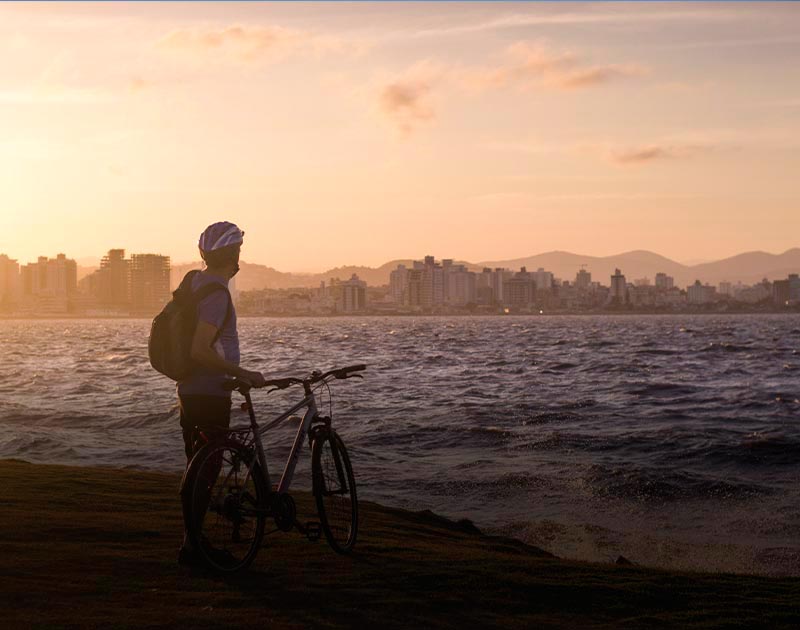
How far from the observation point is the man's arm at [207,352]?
6273mm

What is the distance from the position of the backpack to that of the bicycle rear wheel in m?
0.62

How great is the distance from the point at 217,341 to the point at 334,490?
167 centimetres

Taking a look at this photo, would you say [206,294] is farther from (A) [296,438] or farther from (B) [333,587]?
(B) [333,587]

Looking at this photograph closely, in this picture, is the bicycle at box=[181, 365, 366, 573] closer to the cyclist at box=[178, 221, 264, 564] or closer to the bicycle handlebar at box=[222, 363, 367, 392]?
the bicycle handlebar at box=[222, 363, 367, 392]

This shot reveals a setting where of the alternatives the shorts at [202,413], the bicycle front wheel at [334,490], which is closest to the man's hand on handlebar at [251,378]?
the shorts at [202,413]

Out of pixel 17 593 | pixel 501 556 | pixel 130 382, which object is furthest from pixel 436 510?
pixel 130 382

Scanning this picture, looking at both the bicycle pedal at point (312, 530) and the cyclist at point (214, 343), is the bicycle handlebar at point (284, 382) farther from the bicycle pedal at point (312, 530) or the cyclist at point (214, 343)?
the bicycle pedal at point (312, 530)

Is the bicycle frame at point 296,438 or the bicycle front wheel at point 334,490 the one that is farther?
the bicycle front wheel at point 334,490

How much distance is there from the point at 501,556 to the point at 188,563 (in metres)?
2.85

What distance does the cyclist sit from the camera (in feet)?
20.8

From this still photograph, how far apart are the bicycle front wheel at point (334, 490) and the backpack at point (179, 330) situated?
52.7 inches

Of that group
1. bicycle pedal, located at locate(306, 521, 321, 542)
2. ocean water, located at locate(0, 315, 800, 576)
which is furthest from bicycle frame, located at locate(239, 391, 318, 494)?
ocean water, located at locate(0, 315, 800, 576)

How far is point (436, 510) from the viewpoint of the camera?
14188mm

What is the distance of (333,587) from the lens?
6332mm
